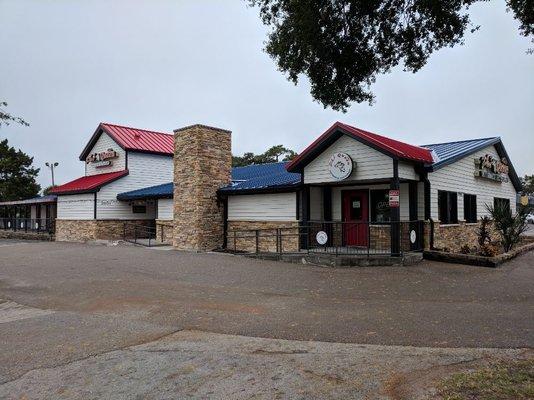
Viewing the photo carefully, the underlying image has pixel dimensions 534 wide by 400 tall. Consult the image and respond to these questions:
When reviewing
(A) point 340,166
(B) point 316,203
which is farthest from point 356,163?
(B) point 316,203

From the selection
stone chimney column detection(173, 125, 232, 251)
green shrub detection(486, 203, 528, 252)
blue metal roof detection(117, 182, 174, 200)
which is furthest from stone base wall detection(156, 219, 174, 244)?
green shrub detection(486, 203, 528, 252)

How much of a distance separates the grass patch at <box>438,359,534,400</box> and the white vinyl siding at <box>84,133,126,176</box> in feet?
87.0

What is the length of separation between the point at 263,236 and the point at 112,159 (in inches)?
618

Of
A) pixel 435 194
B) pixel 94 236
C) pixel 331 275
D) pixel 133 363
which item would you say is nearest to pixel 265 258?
pixel 331 275

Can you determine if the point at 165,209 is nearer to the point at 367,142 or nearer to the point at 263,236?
the point at 263,236

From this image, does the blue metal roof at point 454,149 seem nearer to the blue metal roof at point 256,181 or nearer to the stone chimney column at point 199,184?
the blue metal roof at point 256,181

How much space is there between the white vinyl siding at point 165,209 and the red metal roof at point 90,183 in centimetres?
509

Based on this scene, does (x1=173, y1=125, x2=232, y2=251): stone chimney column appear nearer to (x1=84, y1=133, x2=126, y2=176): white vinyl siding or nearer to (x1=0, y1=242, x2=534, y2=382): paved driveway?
(x1=0, y1=242, x2=534, y2=382): paved driveway

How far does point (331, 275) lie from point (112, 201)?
1875 cm

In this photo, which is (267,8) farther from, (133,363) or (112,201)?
(112,201)

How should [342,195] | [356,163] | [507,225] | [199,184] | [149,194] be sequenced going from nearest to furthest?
[356,163] → [507,225] → [342,195] → [199,184] → [149,194]

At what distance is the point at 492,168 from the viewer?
20.5 metres

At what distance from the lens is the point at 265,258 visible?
637 inches

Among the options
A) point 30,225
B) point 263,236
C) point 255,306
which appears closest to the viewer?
point 255,306
